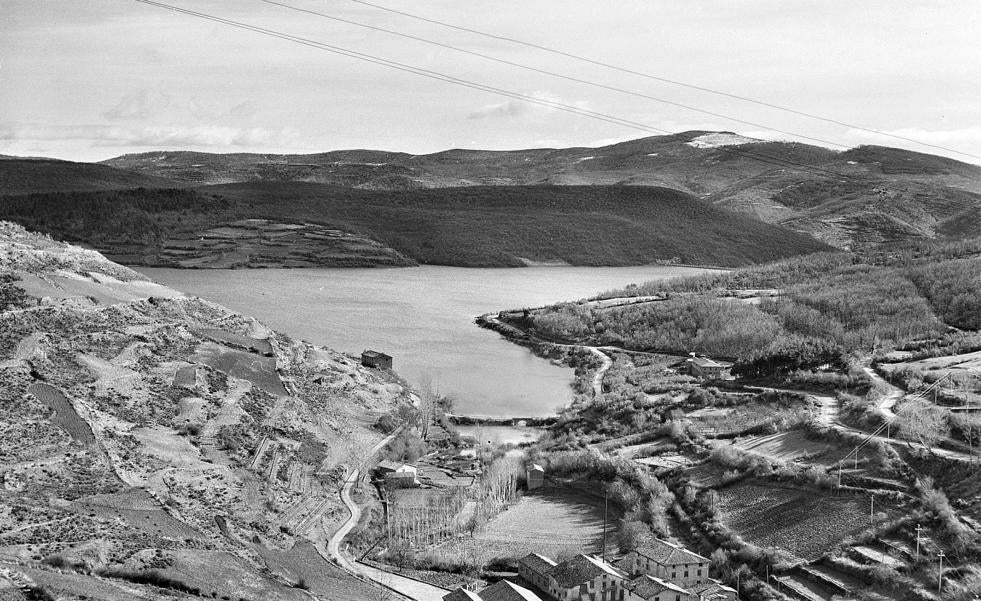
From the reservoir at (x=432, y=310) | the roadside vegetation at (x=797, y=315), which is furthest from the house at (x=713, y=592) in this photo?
the reservoir at (x=432, y=310)

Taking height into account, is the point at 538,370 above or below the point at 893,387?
below

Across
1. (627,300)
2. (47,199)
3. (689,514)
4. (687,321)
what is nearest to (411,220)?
(47,199)

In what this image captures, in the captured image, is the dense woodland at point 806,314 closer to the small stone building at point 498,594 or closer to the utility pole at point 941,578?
the utility pole at point 941,578

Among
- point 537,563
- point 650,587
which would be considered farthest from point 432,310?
point 650,587

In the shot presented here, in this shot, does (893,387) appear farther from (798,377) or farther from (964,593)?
(964,593)

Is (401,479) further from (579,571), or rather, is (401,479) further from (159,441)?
(579,571)

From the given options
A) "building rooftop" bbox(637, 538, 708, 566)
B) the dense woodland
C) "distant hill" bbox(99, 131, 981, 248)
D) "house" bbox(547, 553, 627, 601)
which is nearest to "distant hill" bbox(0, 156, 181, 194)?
"distant hill" bbox(99, 131, 981, 248)
